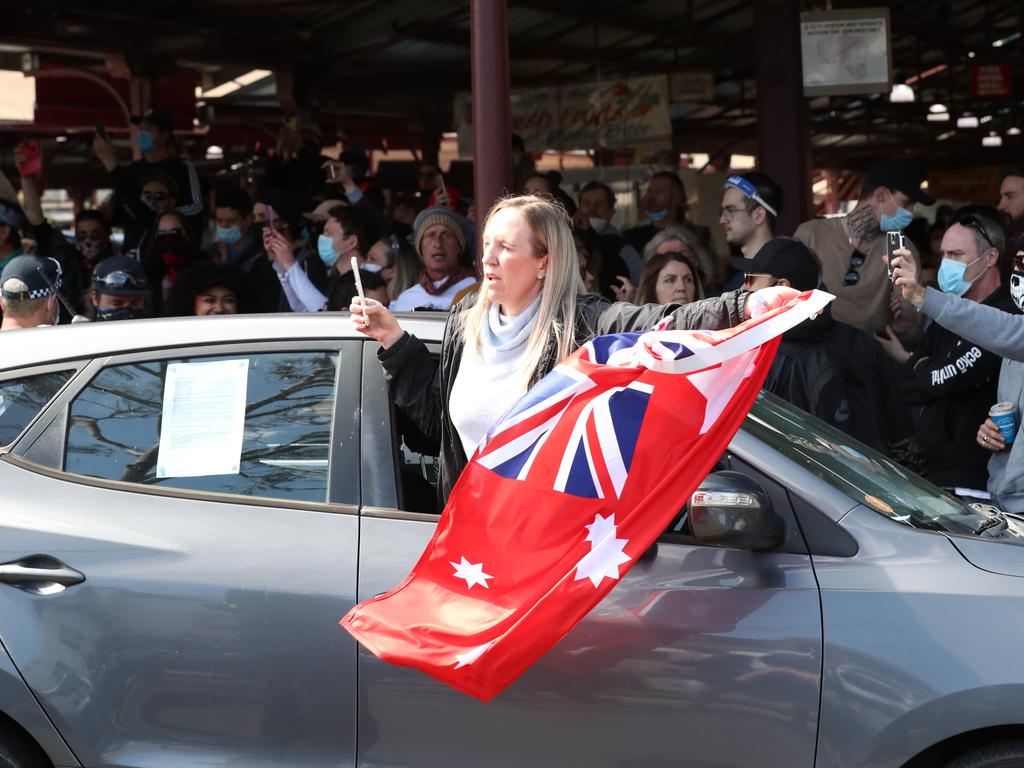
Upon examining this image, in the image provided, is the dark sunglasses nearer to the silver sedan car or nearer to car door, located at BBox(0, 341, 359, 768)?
the silver sedan car

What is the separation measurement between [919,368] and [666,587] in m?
2.55

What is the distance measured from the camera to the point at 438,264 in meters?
6.75

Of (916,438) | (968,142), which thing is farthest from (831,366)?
(968,142)

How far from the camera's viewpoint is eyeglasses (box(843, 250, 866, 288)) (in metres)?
6.85

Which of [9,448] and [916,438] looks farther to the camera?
[916,438]

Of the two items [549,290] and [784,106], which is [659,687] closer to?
[549,290]

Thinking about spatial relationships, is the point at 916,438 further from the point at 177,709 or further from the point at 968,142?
the point at 968,142

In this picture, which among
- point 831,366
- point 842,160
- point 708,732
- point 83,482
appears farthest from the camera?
point 842,160

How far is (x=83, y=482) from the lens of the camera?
3363 mm

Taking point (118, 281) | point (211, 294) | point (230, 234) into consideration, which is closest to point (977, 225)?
point (211, 294)

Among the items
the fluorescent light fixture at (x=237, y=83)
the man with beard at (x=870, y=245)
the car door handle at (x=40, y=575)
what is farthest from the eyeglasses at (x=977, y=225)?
the fluorescent light fixture at (x=237, y=83)

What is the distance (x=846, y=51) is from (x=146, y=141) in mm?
5296

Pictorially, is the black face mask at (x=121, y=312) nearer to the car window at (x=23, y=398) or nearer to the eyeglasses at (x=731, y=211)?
the eyeglasses at (x=731, y=211)

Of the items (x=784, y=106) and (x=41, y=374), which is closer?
(x=41, y=374)
